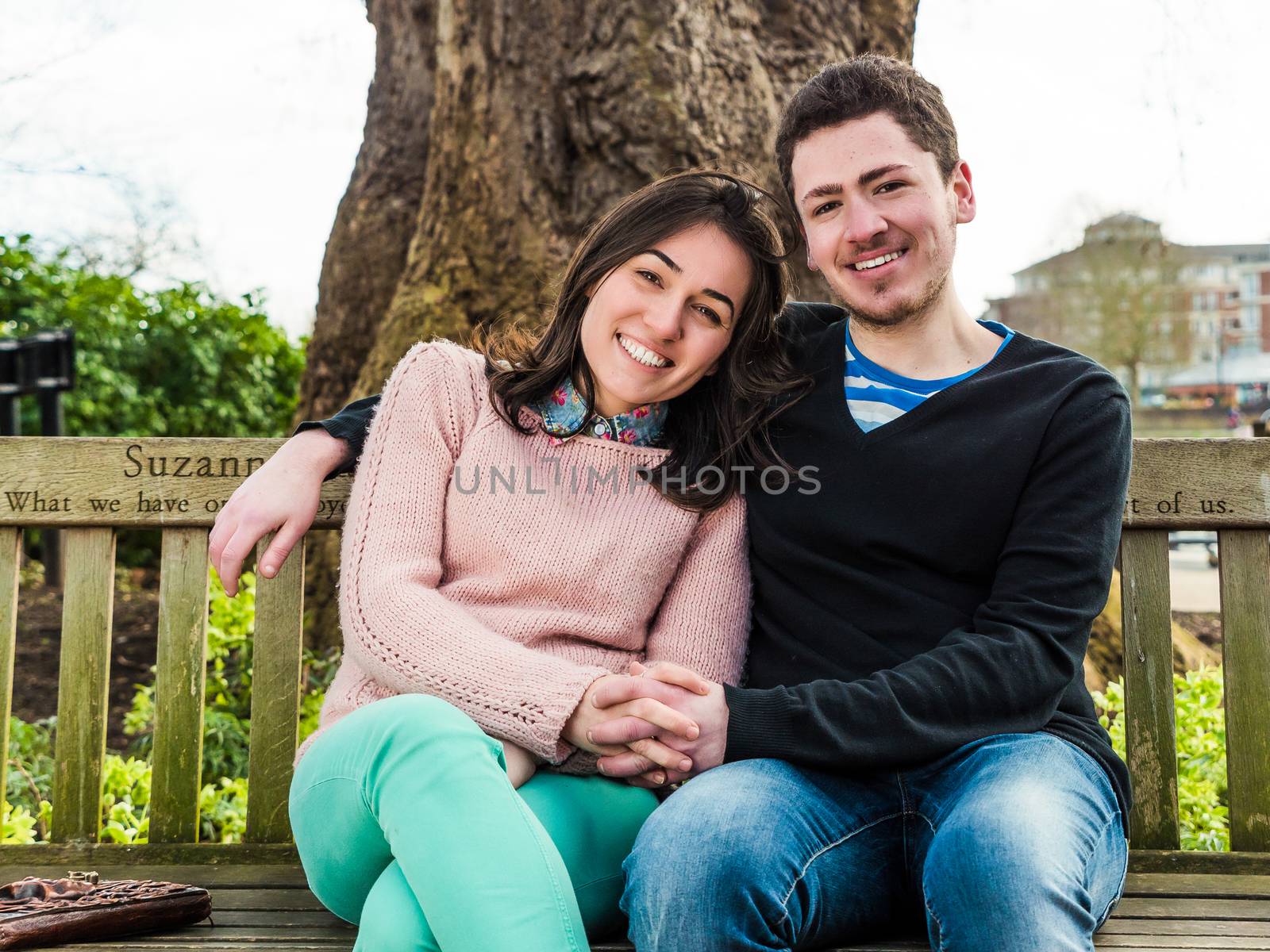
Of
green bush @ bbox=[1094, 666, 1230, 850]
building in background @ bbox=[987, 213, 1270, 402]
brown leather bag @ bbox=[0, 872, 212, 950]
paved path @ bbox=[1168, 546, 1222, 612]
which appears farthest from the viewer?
building in background @ bbox=[987, 213, 1270, 402]

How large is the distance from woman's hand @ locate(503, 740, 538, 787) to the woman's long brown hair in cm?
60

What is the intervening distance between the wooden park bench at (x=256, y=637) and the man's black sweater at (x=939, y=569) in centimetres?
46

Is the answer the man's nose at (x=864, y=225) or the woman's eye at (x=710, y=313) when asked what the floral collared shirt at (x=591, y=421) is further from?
the man's nose at (x=864, y=225)

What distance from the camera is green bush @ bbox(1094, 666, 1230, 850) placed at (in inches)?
122

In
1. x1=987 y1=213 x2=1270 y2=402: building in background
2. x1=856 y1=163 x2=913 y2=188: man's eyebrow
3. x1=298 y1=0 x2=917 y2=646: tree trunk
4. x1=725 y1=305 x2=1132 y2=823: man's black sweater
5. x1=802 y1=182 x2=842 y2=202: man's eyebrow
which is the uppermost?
x1=987 y1=213 x2=1270 y2=402: building in background

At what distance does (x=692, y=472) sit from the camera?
241cm

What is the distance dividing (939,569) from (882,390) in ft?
1.34

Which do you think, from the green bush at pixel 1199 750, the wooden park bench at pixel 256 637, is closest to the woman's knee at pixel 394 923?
the wooden park bench at pixel 256 637

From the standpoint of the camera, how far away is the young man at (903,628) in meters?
1.76

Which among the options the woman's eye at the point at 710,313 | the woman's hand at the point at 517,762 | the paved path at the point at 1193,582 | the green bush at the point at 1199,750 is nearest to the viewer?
the woman's hand at the point at 517,762

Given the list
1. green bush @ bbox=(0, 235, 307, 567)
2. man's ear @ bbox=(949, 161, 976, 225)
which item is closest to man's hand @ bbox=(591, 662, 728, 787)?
man's ear @ bbox=(949, 161, 976, 225)

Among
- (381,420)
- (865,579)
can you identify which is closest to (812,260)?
(865,579)

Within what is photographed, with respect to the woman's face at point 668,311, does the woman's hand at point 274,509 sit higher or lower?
lower

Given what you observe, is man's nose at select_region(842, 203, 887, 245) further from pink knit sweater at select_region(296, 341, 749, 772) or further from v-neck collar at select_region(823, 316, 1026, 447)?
pink knit sweater at select_region(296, 341, 749, 772)
